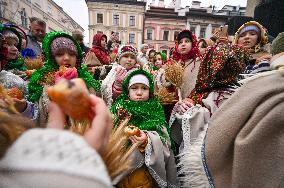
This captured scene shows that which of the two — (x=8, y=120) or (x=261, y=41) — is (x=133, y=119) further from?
(x=261, y=41)

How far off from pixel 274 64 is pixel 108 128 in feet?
4.06

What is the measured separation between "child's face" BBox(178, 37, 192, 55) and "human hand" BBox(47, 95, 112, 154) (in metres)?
2.82

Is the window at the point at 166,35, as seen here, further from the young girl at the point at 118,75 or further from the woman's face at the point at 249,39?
the woman's face at the point at 249,39

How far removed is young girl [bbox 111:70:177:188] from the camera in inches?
77.2

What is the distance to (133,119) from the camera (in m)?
2.23

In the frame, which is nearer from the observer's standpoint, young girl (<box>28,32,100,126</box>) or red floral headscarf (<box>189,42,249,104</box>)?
red floral headscarf (<box>189,42,249,104</box>)

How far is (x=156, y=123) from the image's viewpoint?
216cm

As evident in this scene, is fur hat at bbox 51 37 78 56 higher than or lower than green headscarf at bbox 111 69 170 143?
higher

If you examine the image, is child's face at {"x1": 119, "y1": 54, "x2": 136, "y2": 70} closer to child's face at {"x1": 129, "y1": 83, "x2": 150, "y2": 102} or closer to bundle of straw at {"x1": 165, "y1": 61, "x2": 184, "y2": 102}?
bundle of straw at {"x1": 165, "y1": 61, "x2": 184, "y2": 102}

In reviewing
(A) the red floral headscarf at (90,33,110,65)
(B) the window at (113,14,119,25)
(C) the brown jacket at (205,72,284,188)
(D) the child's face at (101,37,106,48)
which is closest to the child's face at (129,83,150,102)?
(C) the brown jacket at (205,72,284,188)

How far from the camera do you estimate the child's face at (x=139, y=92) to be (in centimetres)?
233

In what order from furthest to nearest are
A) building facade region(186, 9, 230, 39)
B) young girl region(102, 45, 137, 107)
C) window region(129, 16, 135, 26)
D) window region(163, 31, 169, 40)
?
window region(129, 16, 135, 26) < window region(163, 31, 169, 40) < building facade region(186, 9, 230, 39) < young girl region(102, 45, 137, 107)

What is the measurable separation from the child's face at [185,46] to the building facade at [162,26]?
115 feet

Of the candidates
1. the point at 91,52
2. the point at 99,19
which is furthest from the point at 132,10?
the point at 91,52
